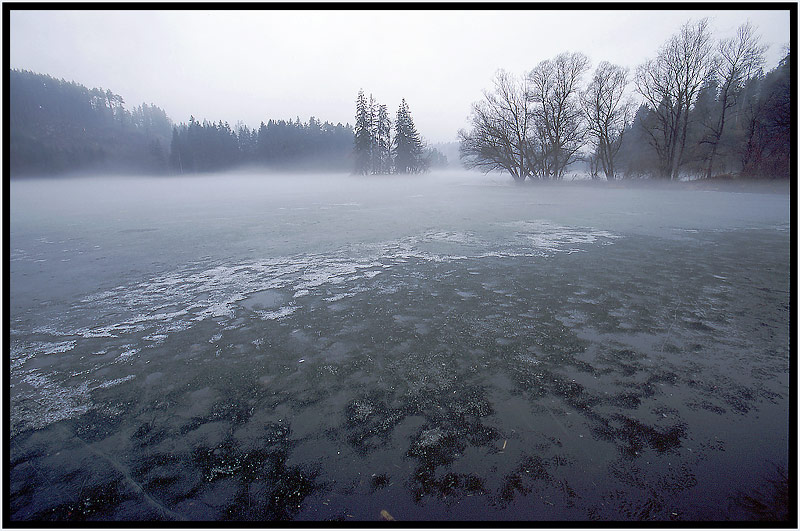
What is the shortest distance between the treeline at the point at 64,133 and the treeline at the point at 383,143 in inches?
1397

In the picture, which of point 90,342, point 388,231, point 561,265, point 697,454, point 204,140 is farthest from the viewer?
point 204,140

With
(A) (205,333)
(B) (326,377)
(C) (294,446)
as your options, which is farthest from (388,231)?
(C) (294,446)

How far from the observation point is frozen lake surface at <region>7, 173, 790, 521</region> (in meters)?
2.27

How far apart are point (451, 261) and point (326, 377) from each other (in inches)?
202

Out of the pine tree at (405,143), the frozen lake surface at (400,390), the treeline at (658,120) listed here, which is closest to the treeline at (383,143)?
the pine tree at (405,143)

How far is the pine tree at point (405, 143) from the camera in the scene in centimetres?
7100

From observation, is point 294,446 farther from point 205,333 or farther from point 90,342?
point 90,342

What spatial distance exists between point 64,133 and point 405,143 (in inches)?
2194

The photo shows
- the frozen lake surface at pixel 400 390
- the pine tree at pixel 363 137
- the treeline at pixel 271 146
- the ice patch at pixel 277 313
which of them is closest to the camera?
the frozen lake surface at pixel 400 390

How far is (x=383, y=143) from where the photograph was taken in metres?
73.2

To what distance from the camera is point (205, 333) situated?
15.4 feet

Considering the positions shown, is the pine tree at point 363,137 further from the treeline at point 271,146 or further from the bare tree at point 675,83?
the bare tree at point 675,83

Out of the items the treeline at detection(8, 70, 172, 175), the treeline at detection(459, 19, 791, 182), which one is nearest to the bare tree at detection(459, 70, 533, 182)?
the treeline at detection(459, 19, 791, 182)

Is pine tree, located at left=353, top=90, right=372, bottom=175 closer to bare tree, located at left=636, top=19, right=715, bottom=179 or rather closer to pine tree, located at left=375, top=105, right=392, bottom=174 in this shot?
pine tree, located at left=375, top=105, right=392, bottom=174
